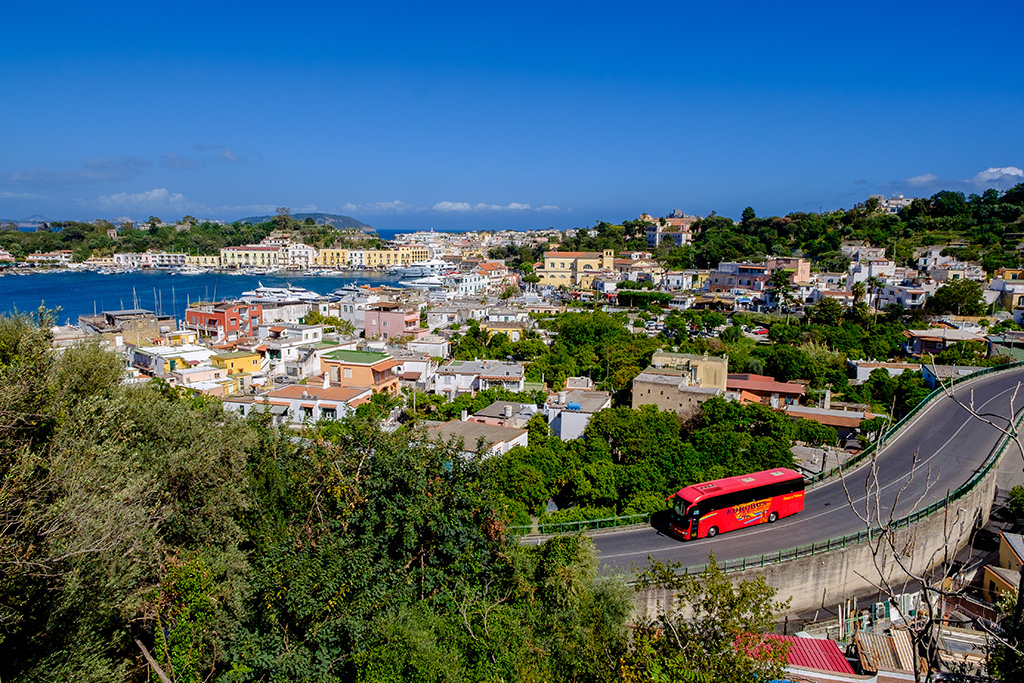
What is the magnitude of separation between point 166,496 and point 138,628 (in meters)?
1.20

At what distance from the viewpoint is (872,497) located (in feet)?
31.8

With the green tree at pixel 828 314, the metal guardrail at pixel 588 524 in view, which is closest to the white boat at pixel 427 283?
the green tree at pixel 828 314

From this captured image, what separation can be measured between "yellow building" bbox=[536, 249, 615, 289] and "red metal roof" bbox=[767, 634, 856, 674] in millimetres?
37390

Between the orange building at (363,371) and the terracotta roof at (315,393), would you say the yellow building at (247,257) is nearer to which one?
the orange building at (363,371)

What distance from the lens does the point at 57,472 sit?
400cm

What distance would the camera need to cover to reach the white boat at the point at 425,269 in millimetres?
62162

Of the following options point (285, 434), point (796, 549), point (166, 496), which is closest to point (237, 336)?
point (285, 434)

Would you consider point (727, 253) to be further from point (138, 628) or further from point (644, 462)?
point (138, 628)

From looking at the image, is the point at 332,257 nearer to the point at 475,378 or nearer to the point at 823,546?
the point at 475,378

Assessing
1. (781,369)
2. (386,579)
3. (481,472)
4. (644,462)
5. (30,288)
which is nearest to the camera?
(386,579)

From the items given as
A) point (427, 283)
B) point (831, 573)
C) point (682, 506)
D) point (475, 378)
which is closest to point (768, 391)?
point (475, 378)

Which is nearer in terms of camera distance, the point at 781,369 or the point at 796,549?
the point at 796,549

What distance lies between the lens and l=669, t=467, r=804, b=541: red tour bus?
814 centimetres

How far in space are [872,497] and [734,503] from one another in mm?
2946
